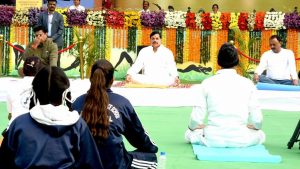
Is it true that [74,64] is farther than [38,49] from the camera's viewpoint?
Yes

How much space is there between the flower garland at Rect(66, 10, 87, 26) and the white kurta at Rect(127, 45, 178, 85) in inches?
86.5

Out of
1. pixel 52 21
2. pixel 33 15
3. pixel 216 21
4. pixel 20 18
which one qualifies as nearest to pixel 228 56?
→ pixel 52 21

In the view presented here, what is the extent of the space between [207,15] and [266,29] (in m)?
1.18

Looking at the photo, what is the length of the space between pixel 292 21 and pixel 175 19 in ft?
7.43

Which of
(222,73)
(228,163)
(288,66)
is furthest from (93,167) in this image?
(288,66)

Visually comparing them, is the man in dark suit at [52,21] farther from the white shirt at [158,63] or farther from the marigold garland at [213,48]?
the marigold garland at [213,48]

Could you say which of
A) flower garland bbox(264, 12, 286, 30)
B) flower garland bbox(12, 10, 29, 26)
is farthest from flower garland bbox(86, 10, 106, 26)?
flower garland bbox(264, 12, 286, 30)

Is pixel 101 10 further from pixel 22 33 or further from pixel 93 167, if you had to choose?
pixel 93 167

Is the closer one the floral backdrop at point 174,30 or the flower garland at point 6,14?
the floral backdrop at point 174,30

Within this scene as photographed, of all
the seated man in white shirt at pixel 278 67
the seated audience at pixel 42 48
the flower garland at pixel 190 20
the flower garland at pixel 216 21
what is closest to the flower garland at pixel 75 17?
the flower garland at pixel 190 20

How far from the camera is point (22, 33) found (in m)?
14.4

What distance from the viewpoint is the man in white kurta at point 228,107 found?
22.0 ft

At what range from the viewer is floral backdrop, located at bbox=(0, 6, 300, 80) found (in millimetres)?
14180

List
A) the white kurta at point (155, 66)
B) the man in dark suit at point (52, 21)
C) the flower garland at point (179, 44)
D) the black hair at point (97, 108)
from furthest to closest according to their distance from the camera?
the flower garland at point (179, 44)
the man in dark suit at point (52, 21)
the white kurta at point (155, 66)
the black hair at point (97, 108)
